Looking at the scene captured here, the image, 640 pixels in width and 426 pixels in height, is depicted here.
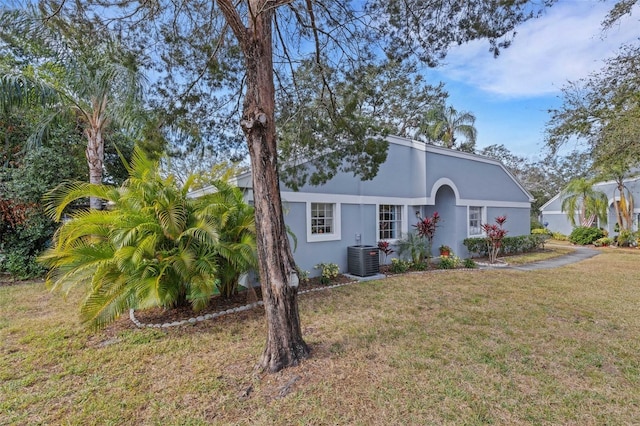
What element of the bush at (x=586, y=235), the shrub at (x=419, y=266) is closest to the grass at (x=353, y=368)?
the shrub at (x=419, y=266)

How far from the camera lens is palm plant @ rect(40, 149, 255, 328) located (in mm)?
5348

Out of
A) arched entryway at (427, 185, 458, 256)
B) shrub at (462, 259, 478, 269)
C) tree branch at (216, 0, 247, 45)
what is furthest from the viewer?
arched entryway at (427, 185, 458, 256)

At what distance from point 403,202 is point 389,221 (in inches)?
37.3

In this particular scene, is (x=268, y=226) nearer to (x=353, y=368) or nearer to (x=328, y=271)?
(x=353, y=368)

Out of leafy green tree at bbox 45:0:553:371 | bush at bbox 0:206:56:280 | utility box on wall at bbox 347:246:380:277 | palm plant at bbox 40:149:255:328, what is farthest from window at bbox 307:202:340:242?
bush at bbox 0:206:56:280

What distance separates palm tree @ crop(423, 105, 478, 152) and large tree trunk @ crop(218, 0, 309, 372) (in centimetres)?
1980

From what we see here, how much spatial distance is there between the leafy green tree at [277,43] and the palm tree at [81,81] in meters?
1.10

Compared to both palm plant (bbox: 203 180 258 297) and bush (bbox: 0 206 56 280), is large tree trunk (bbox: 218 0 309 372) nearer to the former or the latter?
palm plant (bbox: 203 180 258 297)

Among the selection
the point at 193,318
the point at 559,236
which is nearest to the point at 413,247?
the point at 193,318

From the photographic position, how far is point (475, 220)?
47.0 ft

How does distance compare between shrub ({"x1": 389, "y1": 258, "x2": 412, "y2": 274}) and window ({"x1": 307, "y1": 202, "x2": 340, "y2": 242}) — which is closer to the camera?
window ({"x1": 307, "y1": 202, "x2": 340, "y2": 242})

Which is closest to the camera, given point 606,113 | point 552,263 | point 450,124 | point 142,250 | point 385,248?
point 142,250

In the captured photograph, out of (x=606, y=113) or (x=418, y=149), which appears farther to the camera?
(x=418, y=149)

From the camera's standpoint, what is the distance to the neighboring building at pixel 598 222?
21188mm
